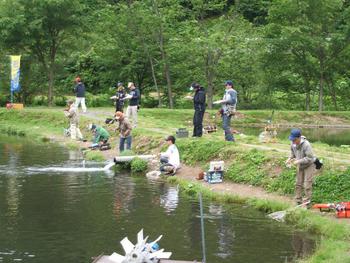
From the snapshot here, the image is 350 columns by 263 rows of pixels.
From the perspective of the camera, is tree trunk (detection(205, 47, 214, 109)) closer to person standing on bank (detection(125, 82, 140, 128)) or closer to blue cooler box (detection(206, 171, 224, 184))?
person standing on bank (detection(125, 82, 140, 128))

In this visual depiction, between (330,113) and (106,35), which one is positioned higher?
(106,35)

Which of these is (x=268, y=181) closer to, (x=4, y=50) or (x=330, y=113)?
(x=330, y=113)

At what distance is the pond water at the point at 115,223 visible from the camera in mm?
14584

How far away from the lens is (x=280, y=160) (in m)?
21.9

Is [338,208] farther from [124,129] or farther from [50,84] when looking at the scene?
[50,84]

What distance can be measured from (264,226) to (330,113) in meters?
35.3

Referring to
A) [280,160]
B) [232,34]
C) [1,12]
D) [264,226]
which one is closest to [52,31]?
[1,12]

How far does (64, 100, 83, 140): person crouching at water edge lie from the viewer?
114ft

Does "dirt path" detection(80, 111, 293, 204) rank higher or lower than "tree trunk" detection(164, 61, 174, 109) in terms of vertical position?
lower

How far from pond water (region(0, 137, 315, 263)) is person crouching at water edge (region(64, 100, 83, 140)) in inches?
416

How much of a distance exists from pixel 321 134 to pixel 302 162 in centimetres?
2505

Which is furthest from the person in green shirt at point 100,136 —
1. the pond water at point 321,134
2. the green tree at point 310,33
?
the green tree at point 310,33

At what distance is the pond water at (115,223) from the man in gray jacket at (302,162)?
1.26 metres

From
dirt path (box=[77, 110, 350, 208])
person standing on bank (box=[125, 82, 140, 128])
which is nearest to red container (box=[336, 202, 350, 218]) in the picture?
dirt path (box=[77, 110, 350, 208])
